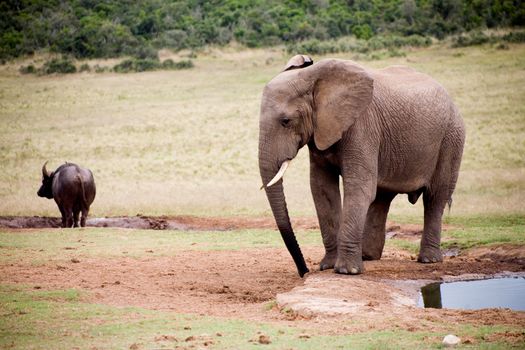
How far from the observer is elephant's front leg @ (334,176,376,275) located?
1338 cm

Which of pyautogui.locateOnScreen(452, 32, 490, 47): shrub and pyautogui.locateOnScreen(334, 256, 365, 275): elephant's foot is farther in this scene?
pyautogui.locateOnScreen(452, 32, 490, 47): shrub

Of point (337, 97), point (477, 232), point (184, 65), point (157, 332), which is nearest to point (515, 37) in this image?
point (184, 65)

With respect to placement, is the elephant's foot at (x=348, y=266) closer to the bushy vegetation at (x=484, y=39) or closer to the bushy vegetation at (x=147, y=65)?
the bushy vegetation at (x=484, y=39)

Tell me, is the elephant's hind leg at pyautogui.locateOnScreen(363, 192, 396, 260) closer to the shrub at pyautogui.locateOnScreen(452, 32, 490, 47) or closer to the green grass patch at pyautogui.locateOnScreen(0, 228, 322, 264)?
the green grass patch at pyautogui.locateOnScreen(0, 228, 322, 264)

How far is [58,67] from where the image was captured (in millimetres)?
60156

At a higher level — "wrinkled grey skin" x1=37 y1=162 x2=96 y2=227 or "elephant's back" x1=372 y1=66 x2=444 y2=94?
"elephant's back" x1=372 y1=66 x2=444 y2=94

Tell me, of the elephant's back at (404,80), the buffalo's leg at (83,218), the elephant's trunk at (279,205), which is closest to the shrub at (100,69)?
the buffalo's leg at (83,218)

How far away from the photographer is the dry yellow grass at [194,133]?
27344 millimetres

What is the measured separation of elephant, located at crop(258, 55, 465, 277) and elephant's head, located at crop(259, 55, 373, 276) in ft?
0.05

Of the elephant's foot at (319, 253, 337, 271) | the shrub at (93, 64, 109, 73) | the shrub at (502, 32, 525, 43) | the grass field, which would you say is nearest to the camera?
the grass field

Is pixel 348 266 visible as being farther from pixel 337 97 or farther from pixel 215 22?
pixel 215 22

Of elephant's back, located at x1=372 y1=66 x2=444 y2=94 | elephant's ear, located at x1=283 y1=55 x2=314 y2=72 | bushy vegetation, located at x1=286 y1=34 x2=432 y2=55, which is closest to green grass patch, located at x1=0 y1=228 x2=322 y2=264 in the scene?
elephant's back, located at x1=372 y1=66 x2=444 y2=94

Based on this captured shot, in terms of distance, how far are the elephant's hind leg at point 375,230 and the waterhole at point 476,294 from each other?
2.03 metres

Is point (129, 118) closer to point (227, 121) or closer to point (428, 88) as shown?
point (227, 121)
